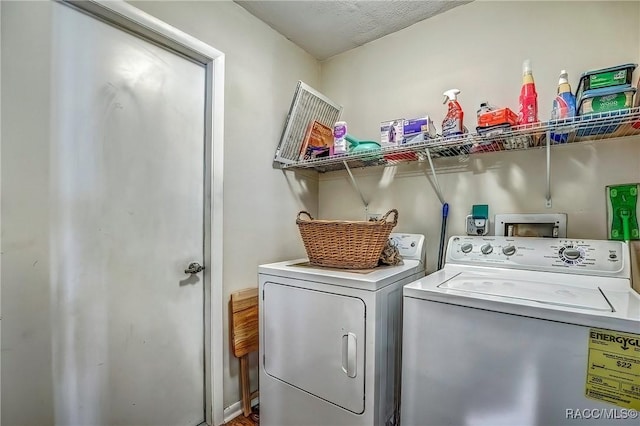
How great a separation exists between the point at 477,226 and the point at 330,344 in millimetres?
1059

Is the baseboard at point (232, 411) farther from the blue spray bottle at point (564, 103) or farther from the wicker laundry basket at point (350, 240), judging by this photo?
the blue spray bottle at point (564, 103)

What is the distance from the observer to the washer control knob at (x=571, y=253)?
4.28 ft

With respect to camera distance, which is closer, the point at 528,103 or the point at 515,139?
the point at 528,103

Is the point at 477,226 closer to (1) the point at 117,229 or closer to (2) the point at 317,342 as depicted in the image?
(2) the point at 317,342

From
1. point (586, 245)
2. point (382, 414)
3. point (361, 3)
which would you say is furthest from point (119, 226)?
point (586, 245)

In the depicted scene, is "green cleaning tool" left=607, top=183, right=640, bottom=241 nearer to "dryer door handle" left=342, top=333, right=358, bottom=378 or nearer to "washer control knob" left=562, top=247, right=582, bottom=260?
"washer control knob" left=562, top=247, right=582, bottom=260

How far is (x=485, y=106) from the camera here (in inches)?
57.0

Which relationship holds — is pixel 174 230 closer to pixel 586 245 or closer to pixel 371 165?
pixel 371 165

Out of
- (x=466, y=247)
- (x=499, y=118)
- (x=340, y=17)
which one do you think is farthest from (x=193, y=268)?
(x=340, y=17)

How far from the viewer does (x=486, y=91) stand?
1.71 m

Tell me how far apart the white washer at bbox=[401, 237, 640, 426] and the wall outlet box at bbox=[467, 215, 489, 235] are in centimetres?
37

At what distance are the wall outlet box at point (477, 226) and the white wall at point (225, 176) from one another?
1.16m

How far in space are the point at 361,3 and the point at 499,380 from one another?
2025 millimetres

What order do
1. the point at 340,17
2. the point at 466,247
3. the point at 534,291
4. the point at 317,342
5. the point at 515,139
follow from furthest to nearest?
the point at 340,17
the point at 466,247
the point at 515,139
the point at 317,342
the point at 534,291
